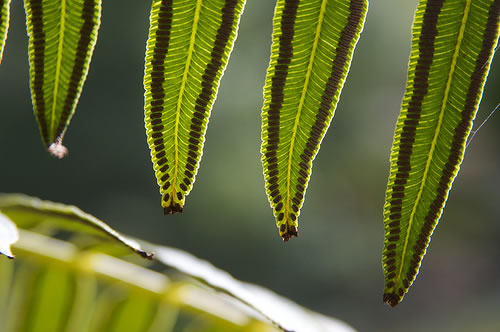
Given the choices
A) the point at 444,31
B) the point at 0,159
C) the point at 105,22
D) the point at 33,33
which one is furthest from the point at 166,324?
the point at 0,159

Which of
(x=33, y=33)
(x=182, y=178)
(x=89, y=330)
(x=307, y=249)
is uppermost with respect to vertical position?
(x=33, y=33)

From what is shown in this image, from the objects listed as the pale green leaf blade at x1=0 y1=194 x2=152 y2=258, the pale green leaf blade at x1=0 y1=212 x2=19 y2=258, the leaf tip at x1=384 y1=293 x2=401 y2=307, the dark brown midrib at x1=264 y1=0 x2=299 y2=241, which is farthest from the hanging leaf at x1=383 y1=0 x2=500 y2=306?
the pale green leaf blade at x1=0 y1=212 x2=19 y2=258

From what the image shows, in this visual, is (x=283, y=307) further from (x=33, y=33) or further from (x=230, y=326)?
(x=33, y=33)

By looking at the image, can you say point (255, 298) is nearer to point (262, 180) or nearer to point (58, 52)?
point (58, 52)

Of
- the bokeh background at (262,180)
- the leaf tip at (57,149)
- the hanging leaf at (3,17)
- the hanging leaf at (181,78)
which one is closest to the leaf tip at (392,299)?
the hanging leaf at (181,78)

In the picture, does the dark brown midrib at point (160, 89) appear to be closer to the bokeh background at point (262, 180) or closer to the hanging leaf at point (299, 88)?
the hanging leaf at point (299, 88)

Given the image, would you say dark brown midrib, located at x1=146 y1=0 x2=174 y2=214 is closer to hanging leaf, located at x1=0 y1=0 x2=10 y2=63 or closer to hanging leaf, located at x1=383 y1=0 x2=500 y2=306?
hanging leaf, located at x1=0 y1=0 x2=10 y2=63
